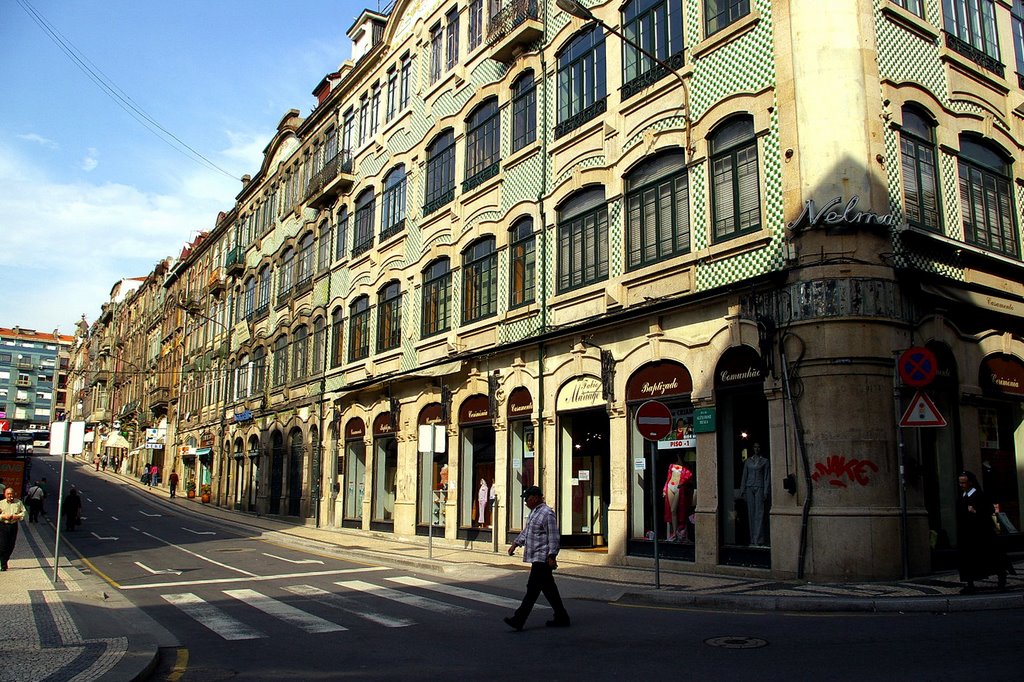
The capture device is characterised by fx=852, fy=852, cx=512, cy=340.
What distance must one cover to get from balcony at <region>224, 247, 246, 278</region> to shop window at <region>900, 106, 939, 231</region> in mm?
38626

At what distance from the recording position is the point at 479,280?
24156mm

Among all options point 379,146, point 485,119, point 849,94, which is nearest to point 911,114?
point 849,94

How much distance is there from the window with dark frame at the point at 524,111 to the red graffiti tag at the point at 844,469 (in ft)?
39.3

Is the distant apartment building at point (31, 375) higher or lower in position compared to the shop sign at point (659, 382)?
higher

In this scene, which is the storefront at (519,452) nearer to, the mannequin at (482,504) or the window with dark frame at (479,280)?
the mannequin at (482,504)

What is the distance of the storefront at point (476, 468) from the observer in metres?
22.9

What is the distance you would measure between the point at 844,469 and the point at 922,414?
1.66 metres

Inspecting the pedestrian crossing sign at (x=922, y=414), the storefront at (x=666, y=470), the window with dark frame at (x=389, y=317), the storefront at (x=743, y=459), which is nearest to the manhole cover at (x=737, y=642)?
the pedestrian crossing sign at (x=922, y=414)

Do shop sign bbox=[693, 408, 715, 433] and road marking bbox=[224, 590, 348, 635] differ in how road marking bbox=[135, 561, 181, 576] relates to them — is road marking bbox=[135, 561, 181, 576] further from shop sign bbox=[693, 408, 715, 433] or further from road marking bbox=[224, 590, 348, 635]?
shop sign bbox=[693, 408, 715, 433]

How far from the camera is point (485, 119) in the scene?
81.3 feet

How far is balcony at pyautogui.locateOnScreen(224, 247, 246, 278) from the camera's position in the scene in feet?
156

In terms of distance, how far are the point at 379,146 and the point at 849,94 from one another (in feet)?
67.7

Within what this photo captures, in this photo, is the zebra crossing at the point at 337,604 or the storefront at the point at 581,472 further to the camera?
the storefront at the point at 581,472

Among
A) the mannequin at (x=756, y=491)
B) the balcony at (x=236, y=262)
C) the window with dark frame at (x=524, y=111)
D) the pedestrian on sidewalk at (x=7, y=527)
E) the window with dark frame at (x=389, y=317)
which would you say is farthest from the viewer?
the balcony at (x=236, y=262)
